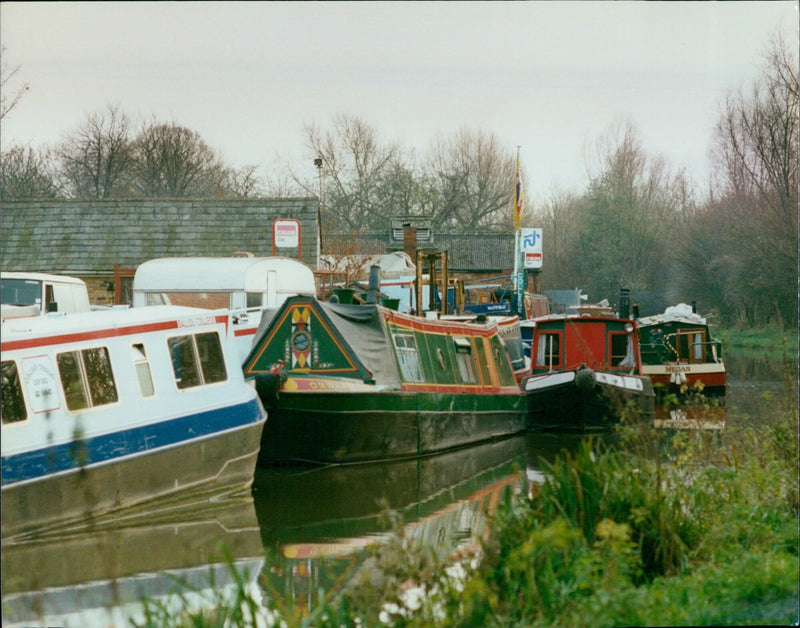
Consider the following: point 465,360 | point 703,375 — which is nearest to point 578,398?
point 465,360

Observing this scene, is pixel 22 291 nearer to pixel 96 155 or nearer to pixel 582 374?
pixel 582 374

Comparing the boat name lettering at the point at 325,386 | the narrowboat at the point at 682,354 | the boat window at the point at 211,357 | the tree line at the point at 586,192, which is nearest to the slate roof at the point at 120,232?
the tree line at the point at 586,192

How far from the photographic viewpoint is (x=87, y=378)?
10.9 metres

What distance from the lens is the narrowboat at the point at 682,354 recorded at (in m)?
27.2

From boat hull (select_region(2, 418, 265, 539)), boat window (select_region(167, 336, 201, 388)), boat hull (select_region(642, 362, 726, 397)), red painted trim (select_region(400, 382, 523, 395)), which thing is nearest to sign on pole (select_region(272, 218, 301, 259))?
red painted trim (select_region(400, 382, 523, 395))

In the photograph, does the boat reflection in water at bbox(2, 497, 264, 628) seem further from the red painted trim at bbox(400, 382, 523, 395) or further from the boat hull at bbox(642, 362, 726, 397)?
the boat hull at bbox(642, 362, 726, 397)

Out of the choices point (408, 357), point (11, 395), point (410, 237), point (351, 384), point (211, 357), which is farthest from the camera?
point (410, 237)

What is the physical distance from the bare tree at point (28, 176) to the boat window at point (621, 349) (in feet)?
57.6

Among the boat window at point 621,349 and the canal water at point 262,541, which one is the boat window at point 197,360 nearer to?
the canal water at point 262,541

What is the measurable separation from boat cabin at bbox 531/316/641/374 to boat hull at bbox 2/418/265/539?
10.7m

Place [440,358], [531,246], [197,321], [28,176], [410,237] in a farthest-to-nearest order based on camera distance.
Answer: [410,237], [531,246], [28,176], [440,358], [197,321]

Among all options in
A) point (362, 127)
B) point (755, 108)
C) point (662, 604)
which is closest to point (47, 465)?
point (662, 604)

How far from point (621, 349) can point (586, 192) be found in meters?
36.1

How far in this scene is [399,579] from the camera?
6203 millimetres
